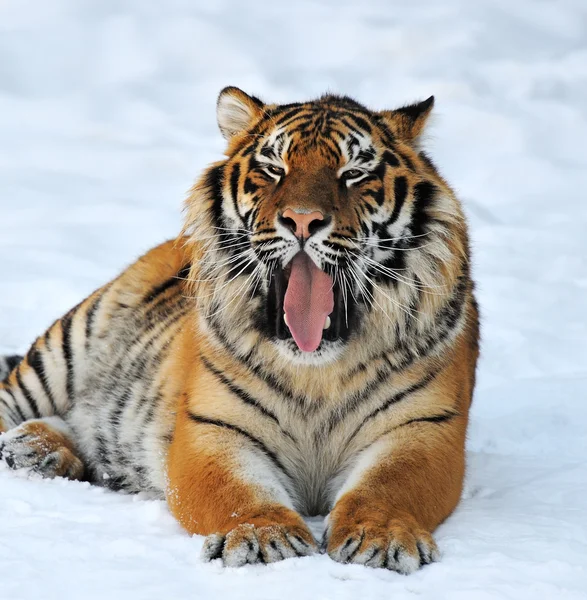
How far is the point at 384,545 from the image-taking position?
89.3 inches

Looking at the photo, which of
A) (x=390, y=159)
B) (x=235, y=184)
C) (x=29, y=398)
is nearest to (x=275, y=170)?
(x=235, y=184)

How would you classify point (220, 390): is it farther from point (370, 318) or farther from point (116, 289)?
point (116, 289)

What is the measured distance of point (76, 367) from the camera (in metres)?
4.00

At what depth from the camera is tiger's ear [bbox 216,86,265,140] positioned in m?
3.13

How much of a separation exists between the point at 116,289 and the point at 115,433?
783 mm

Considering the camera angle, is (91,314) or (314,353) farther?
(91,314)

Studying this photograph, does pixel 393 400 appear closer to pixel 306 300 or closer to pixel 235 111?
pixel 306 300

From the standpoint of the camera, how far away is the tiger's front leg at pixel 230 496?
228 cm

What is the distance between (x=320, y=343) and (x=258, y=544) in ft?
2.11

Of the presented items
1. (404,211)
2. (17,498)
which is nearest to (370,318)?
(404,211)

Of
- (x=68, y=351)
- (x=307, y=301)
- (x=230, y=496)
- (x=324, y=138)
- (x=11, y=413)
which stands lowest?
(x=11, y=413)

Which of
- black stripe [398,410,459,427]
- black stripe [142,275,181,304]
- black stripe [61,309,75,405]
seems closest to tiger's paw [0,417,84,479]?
black stripe [61,309,75,405]

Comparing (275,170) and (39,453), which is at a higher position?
(275,170)

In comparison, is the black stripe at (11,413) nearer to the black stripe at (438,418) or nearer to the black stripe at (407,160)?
the black stripe at (438,418)
